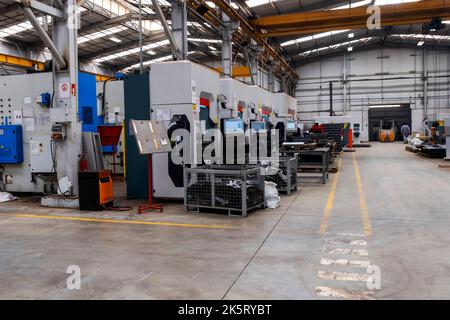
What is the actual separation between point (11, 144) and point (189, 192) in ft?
11.9

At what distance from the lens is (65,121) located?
6383mm

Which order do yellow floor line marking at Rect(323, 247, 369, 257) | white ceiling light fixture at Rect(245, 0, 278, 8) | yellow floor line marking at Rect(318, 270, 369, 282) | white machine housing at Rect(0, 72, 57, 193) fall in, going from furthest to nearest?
white ceiling light fixture at Rect(245, 0, 278, 8) → white machine housing at Rect(0, 72, 57, 193) → yellow floor line marking at Rect(323, 247, 369, 257) → yellow floor line marking at Rect(318, 270, 369, 282)

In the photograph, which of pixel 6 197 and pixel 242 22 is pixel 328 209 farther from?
pixel 242 22

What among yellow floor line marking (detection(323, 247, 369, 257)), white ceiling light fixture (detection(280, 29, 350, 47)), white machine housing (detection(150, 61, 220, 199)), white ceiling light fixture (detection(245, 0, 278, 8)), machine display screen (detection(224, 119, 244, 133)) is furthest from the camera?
white ceiling light fixture (detection(280, 29, 350, 47))

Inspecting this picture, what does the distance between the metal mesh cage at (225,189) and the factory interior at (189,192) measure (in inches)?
0.9

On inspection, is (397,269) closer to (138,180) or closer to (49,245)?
(49,245)

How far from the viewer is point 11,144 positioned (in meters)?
7.15

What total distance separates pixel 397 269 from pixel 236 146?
481cm

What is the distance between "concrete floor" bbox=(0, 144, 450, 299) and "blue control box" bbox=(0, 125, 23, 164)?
3.95ft

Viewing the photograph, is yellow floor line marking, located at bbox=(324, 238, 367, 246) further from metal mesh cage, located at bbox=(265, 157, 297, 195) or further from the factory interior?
metal mesh cage, located at bbox=(265, 157, 297, 195)

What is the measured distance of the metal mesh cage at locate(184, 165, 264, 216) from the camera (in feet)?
18.2

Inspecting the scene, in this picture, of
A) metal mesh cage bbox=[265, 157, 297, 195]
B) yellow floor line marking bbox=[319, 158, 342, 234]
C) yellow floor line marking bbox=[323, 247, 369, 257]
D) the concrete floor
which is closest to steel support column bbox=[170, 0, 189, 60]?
metal mesh cage bbox=[265, 157, 297, 195]
